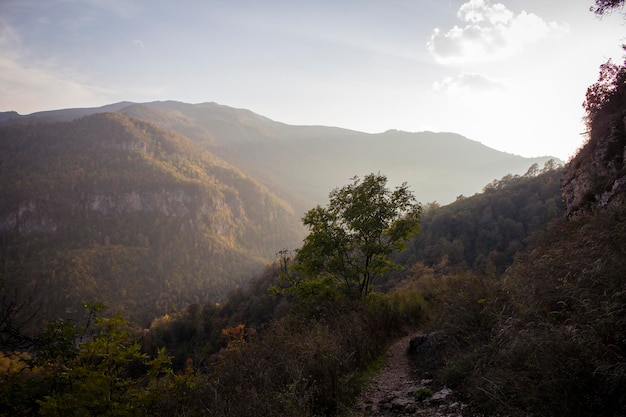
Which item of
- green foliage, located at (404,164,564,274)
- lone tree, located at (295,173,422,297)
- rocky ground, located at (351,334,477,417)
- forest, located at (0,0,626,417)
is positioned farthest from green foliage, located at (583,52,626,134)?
green foliage, located at (404,164,564,274)

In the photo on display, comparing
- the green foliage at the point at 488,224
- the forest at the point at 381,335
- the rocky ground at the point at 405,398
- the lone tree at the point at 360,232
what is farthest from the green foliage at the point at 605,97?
the green foliage at the point at 488,224

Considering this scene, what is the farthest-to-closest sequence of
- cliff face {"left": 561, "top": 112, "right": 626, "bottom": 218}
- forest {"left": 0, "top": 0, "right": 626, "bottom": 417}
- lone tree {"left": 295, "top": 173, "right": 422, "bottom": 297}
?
1. lone tree {"left": 295, "top": 173, "right": 422, "bottom": 297}
2. cliff face {"left": 561, "top": 112, "right": 626, "bottom": 218}
3. forest {"left": 0, "top": 0, "right": 626, "bottom": 417}

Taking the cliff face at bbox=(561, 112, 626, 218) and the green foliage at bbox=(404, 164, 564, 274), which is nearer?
the cliff face at bbox=(561, 112, 626, 218)

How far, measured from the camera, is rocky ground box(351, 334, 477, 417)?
182 inches

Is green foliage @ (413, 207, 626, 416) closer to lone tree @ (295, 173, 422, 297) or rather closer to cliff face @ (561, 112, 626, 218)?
cliff face @ (561, 112, 626, 218)

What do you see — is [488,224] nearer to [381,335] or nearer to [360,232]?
[360,232]

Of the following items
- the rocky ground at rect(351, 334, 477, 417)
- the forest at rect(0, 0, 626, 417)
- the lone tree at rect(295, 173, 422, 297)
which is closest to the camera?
the forest at rect(0, 0, 626, 417)

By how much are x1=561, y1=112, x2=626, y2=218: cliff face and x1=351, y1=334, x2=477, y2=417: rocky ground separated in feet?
24.6

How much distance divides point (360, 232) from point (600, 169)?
864cm

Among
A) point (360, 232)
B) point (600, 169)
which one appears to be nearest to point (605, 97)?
point (600, 169)

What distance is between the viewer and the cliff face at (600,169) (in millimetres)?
9891

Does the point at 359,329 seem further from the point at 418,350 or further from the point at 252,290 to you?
the point at 252,290

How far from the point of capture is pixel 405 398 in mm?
5539

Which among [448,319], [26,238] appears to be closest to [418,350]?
[448,319]
